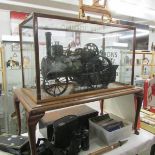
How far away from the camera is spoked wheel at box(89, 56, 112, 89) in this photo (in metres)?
1.14

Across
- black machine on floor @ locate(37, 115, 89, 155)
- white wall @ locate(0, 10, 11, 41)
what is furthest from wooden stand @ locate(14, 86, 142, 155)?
white wall @ locate(0, 10, 11, 41)

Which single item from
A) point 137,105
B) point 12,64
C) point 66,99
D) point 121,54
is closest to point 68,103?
point 66,99

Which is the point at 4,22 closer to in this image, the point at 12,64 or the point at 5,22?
the point at 5,22

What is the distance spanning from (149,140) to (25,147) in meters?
0.93

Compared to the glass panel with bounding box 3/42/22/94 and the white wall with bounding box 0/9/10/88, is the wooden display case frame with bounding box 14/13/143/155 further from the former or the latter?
the white wall with bounding box 0/9/10/88

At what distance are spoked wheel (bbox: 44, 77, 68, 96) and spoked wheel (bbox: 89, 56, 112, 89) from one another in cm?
18

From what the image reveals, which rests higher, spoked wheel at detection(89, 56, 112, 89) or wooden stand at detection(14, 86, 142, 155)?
spoked wheel at detection(89, 56, 112, 89)

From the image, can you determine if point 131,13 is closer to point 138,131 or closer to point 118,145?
point 138,131

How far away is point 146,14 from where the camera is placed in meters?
3.41

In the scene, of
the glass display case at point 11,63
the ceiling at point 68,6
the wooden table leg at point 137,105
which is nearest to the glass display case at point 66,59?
the wooden table leg at point 137,105

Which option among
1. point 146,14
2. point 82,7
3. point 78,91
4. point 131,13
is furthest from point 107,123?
point 146,14

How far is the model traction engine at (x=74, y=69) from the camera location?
100 cm

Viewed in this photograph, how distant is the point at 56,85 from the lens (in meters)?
1.03

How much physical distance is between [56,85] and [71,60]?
18cm
